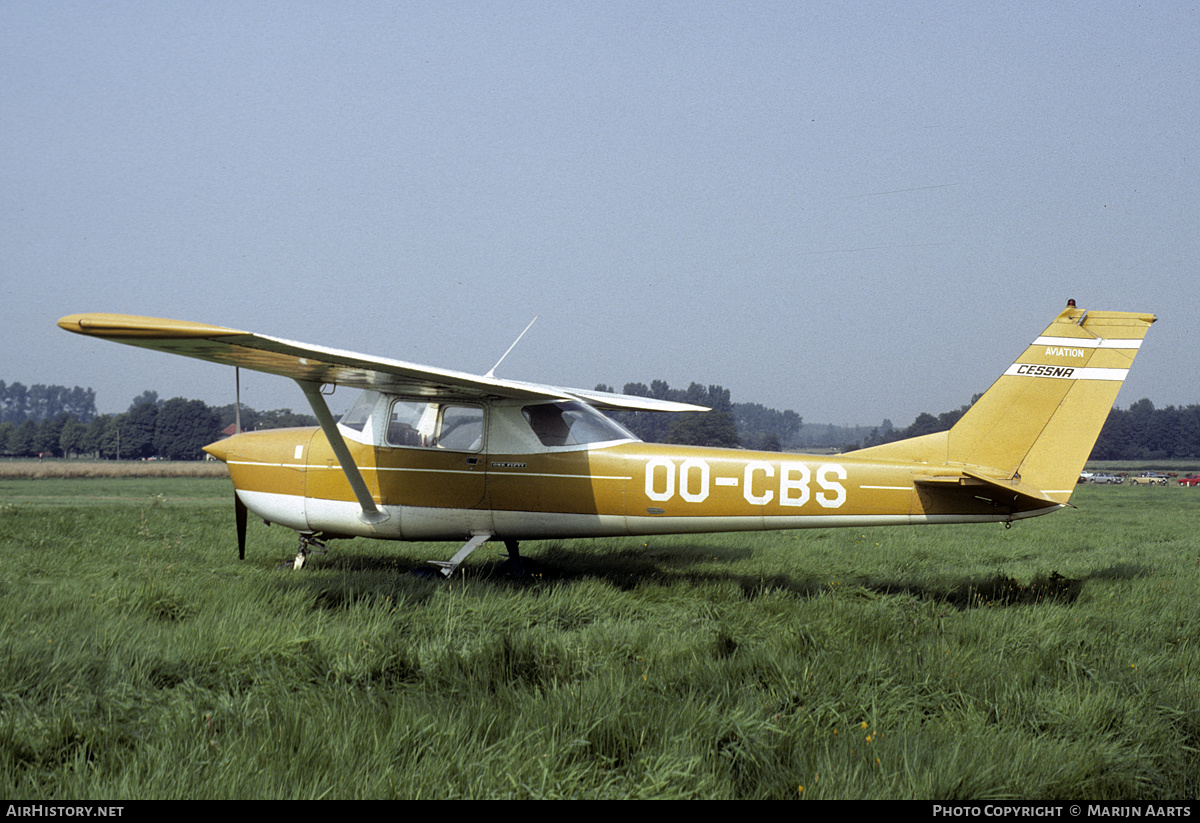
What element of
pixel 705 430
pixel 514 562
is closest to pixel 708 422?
pixel 705 430

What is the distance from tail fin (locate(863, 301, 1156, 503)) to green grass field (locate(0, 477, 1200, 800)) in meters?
1.23

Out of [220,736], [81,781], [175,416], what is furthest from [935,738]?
[175,416]

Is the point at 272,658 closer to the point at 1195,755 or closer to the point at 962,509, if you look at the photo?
the point at 1195,755

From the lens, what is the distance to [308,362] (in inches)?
253

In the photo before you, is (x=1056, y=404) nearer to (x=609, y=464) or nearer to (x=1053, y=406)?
(x=1053, y=406)

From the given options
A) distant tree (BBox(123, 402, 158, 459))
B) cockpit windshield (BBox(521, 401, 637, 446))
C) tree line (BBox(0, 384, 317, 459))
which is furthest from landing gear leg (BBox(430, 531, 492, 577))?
distant tree (BBox(123, 402, 158, 459))

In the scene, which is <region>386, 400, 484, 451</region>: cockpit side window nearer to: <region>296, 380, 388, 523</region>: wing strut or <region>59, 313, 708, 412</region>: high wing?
<region>59, 313, 708, 412</region>: high wing

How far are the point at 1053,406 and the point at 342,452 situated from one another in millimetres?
6830

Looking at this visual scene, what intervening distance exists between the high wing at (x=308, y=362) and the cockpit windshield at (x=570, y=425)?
0.23 m

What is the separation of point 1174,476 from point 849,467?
3451 inches

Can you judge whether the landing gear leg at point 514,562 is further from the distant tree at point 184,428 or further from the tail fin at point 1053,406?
the distant tree at point 184,428

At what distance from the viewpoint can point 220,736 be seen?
328 cm

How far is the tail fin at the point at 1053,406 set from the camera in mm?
6863

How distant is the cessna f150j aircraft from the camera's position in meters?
6.82
